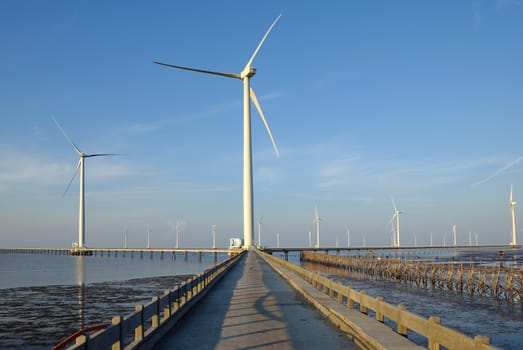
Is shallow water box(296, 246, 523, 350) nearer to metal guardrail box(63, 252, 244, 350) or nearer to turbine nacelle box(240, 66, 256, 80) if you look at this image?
metal guardrail box(63, 252, 244, 350)

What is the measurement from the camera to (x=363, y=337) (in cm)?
1242

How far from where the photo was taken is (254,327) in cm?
1457

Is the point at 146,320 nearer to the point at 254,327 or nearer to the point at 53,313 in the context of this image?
the point at 254,327

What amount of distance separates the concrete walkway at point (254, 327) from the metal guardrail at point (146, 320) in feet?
→ 1.17

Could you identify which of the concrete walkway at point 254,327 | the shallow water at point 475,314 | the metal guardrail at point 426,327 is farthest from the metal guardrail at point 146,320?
the shallow water at point 475,314

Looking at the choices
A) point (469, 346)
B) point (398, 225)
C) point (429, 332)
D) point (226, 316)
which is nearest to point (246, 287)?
point (226, 316)

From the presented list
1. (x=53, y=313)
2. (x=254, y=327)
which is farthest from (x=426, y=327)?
(x=53, y=313)

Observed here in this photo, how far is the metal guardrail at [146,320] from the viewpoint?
8.40m

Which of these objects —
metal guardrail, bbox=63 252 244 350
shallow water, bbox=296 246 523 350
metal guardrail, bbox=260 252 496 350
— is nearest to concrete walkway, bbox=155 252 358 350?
metal guardrail, bbox=63 252 244 350

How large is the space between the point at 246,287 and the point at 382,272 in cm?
5562

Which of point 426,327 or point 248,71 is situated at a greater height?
point 248,71

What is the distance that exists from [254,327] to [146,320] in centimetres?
331

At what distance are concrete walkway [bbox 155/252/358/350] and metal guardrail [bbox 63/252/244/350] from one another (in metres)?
0.36

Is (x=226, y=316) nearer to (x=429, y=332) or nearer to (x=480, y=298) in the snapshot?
(x=429, y=332)
